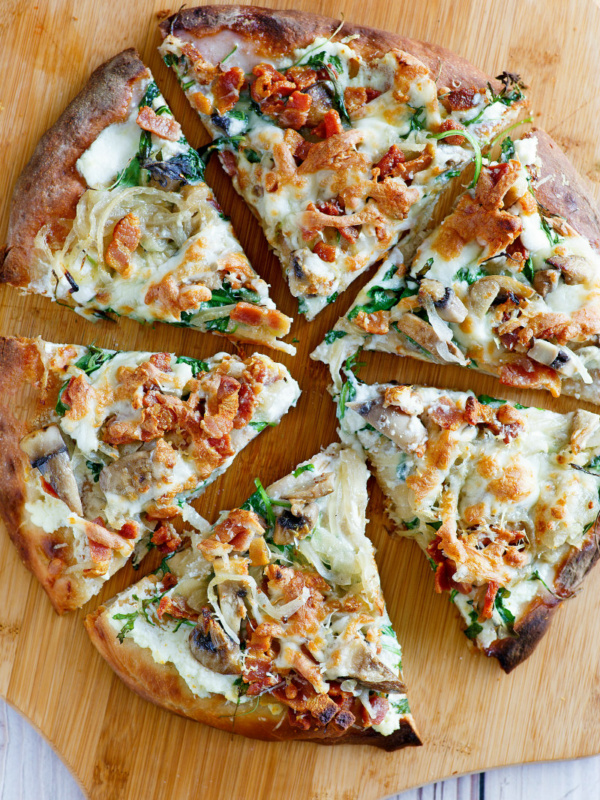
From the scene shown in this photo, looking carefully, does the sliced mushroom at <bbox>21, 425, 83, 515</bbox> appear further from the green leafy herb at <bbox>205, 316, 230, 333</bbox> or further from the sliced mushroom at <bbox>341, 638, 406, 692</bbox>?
the sliced mushroom at <bbox>341, 638, 406, 692</bbox>

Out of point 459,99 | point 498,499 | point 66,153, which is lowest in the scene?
point 498,499

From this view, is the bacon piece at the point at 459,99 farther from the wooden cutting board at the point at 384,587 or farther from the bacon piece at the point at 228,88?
the bacon piece at the point at 228,88

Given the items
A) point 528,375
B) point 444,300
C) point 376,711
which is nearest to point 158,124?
point 444,300

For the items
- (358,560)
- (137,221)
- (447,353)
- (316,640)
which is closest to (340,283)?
(447,353)

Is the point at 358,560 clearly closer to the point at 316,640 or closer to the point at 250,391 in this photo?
the point at 316,640

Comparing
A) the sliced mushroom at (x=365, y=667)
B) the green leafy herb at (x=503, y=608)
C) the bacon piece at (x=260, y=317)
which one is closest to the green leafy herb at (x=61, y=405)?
the bacon piece at (x=260, y=317)

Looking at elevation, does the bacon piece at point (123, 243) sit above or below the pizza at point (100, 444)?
above

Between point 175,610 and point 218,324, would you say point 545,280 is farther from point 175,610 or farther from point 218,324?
point 175,610

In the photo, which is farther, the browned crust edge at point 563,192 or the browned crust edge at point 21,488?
the browned crust edge at point 563,192
